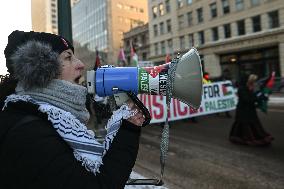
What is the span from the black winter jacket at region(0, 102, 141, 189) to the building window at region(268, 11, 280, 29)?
34.0 metres

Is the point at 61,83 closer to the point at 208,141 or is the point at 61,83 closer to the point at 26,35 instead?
the point at 26,35

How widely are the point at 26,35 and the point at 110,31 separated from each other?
8263 centimetres

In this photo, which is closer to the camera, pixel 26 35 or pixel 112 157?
pixel 112 157

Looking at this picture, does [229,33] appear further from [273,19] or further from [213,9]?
[273,19]

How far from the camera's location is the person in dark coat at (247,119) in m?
7.66

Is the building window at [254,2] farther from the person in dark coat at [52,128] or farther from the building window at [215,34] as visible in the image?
the person in dark coat at [52,128]

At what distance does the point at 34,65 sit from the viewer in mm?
1552

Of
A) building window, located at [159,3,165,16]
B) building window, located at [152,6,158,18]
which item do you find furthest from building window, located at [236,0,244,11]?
building window, located at [152,6,158,18]

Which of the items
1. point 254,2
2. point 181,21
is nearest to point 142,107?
point 254,2

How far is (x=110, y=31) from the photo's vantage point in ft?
271

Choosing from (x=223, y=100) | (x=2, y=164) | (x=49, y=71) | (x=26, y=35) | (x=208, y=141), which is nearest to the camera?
(x=2, y=164)

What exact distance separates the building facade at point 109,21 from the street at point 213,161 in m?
67.0

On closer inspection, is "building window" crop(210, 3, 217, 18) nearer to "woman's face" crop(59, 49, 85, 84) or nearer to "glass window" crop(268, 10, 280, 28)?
"glass window" crop(268, 10, 280, 28)

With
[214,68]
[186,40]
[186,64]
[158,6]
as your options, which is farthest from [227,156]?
[158,6]
